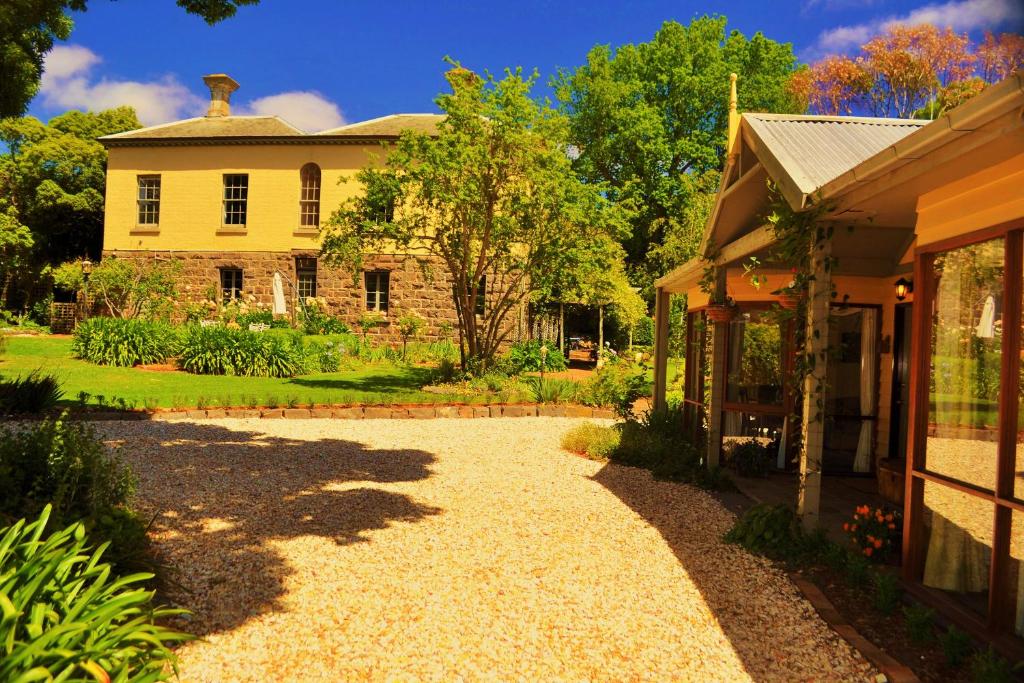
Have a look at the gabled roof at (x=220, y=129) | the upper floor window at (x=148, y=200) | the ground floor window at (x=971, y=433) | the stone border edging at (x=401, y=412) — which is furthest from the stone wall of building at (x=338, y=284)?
the ground floor window at (x=971, y=433)

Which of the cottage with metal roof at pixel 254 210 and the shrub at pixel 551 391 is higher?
the cottage with metal roof at pixel 254 210

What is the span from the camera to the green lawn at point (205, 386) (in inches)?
434

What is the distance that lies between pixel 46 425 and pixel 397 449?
4.22 meters

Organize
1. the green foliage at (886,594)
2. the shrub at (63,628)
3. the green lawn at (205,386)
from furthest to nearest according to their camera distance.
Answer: the green lawn at (205,386)
the green foliage at (886,594)
the shrub at (63,628)

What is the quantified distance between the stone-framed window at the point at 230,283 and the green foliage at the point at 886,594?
22536 millimetres

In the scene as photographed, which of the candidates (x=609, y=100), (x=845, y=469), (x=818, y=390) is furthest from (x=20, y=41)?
(x=609, y=100)

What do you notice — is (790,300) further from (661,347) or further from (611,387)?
(611,387)

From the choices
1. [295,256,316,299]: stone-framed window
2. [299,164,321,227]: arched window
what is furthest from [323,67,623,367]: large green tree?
[299,164,321,227]: arched window

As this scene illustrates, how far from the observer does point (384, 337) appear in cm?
2206

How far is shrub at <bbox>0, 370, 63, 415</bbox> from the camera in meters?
9.02

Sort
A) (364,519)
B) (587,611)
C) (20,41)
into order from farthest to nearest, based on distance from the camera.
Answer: (20,41) < (364,519) < (587,611)

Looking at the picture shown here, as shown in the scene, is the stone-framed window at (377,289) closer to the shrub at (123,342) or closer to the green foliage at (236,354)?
the green foliage at (236,354)

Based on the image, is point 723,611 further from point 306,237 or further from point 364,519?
point 306,237

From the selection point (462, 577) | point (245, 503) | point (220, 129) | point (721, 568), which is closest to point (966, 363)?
point (721, 568)
